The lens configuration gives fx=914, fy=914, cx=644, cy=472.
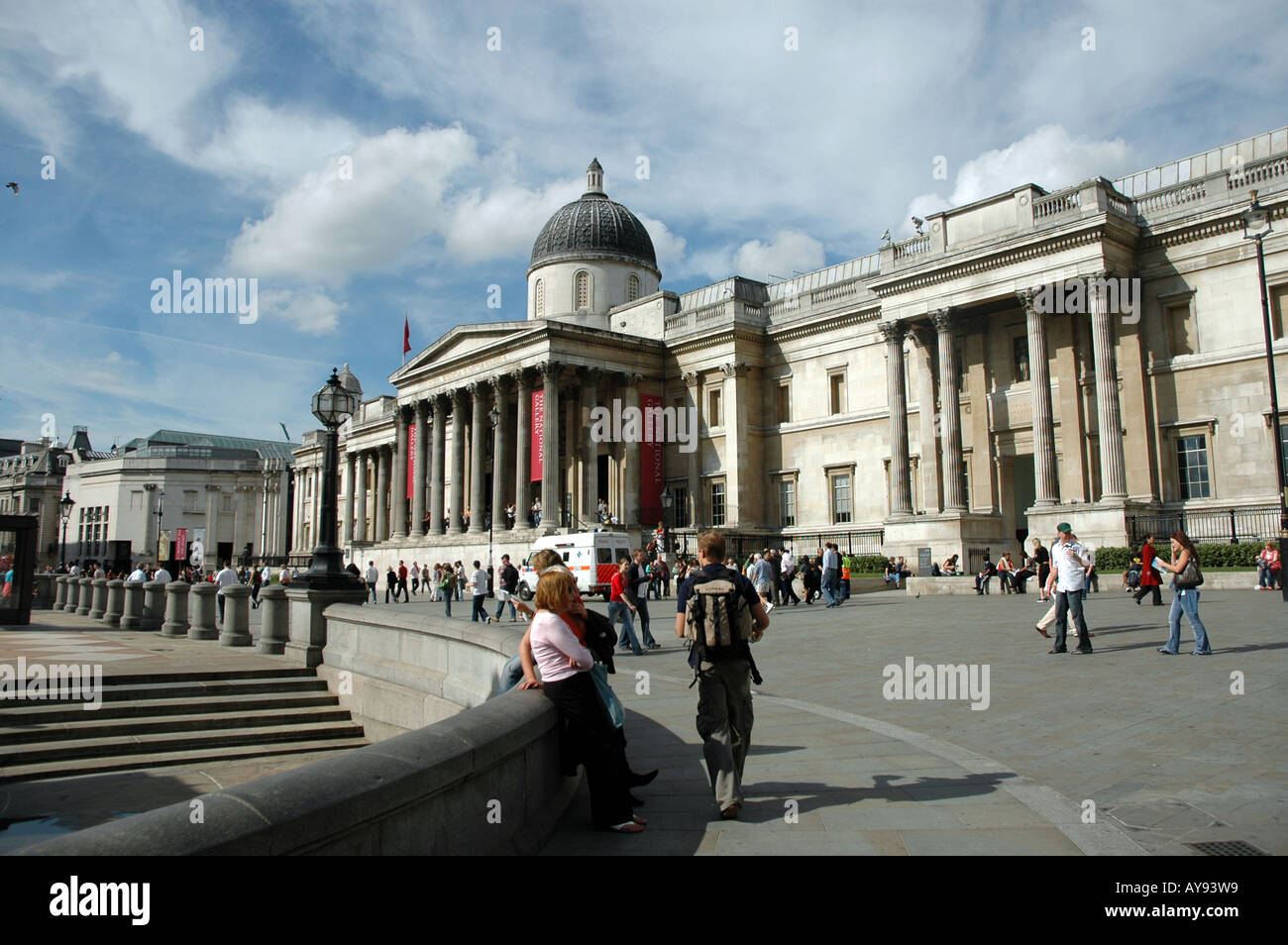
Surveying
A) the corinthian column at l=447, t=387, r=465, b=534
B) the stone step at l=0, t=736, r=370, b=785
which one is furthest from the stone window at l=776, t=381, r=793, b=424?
the stone step at l=0, t=736, r=370, b=785

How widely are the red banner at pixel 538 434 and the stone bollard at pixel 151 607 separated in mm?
23113

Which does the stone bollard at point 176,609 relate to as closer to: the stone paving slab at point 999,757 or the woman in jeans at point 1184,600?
the stone paving slab at point 999,757

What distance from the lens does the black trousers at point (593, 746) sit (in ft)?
18.7

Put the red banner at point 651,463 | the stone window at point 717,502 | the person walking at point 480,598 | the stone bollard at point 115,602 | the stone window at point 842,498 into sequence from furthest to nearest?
1. the red banner at point 651,463
2. the stone window at point 717,502
3. the stone window at point 842,498
4. the person walking at point 480,598
5. the stone bollard at point 115,602

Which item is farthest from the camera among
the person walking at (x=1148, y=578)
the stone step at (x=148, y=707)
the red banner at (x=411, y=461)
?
the red banner at (x=411, y=461)

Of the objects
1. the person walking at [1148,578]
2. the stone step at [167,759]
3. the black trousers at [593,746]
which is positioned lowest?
the stone step at [167,759]

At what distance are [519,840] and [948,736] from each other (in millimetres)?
4713

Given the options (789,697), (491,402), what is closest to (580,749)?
(789,697)

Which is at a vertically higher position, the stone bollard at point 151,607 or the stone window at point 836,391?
the stone window at point 836,391

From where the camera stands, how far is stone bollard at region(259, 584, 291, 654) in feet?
47.7


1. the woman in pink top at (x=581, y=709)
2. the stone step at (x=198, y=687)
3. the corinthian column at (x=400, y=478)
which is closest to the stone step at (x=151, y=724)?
the stone step at (x=198, y=687)

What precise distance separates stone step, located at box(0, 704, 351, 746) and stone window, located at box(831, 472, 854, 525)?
3184cm

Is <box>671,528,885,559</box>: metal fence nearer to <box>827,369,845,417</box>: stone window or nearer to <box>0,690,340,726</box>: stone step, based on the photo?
<box>827,369,845,417</box>: stone window

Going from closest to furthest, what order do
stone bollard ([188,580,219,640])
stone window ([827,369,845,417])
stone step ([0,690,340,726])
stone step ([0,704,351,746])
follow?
stone step ([0,704,351,746]) < stone step ([0,690,340,726]) < stone bollard ([188,580,219,640]) < stone window ([827,369,845,417])
